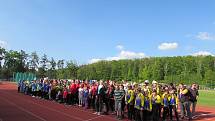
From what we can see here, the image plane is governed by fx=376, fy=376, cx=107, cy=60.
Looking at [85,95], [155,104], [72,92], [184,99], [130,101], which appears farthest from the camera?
[72,92]

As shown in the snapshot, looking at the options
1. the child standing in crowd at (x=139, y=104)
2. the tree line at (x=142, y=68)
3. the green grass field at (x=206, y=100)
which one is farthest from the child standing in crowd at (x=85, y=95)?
the tree line at (x=142, y=68)

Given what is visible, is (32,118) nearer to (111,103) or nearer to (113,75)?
(111,103)

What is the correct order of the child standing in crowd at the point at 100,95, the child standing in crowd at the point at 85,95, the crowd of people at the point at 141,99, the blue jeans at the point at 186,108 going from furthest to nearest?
the child standing in crowd at the point at 85,95, the child standing in crowd at the point at 100,95, the blue jeans at the point at 186,108, the crowd of people at the point at 141,99

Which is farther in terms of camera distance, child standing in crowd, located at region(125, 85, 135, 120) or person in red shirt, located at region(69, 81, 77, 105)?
person in red shirt, located at region(69, 81, 77, 105)

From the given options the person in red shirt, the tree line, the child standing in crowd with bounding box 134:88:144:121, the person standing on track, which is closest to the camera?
the child standing in crowd with bounding box 134:88:144:121

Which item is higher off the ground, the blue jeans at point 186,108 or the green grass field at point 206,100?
the blue jeans at point 186,108

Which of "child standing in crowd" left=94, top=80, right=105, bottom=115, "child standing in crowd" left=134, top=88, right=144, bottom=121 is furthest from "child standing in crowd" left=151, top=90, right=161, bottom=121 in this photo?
"child standing in crowd" left=94, top=80, right=105, bottom=115

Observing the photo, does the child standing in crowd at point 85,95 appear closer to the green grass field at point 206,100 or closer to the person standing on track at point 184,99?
the person standing on track at point 184,99

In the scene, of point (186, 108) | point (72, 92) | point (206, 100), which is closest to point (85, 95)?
point (72, 92)

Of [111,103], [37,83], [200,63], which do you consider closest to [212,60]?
[200,63]

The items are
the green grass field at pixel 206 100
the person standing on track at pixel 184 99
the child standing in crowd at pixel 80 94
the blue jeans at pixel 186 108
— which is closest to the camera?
the blue jeans at pixel 186 108

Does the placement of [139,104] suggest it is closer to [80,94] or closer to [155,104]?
[155,104]

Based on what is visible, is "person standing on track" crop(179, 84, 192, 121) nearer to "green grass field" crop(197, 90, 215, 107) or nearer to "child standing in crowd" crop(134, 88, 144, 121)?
"child standing in crowd" crop(134, 88, 144, 121)

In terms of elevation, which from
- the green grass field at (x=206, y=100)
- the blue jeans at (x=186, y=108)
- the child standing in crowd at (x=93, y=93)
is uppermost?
the child standing in crowd at (x=93, y=93)
